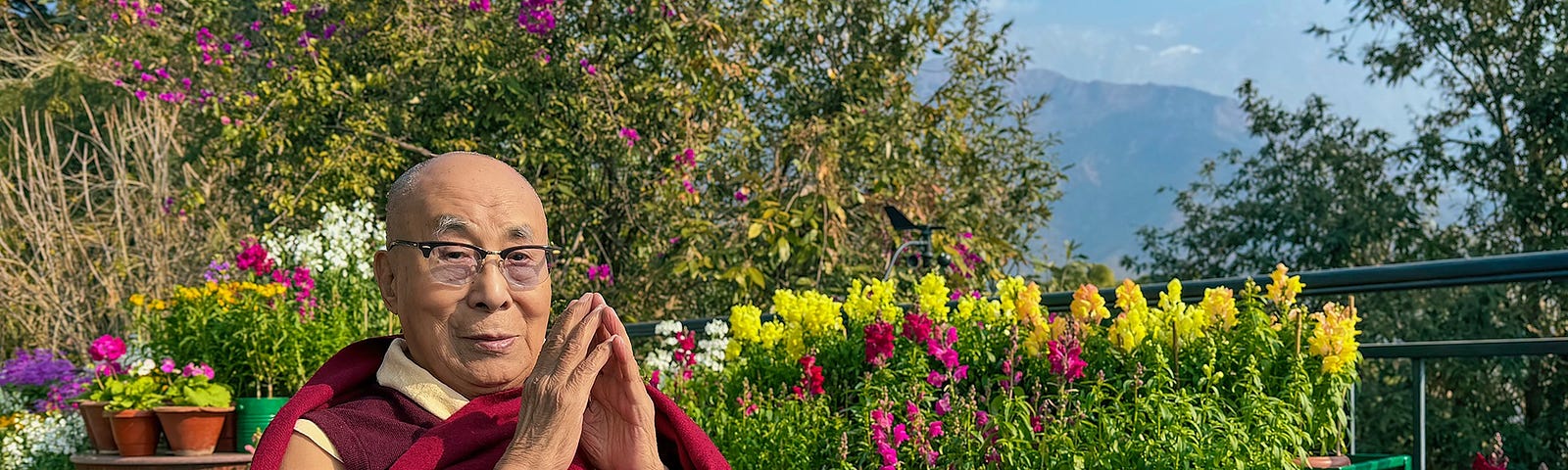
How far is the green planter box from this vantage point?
10.2 feet

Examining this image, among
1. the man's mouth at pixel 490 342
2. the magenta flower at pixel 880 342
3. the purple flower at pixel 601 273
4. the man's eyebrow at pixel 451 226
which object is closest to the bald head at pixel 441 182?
the man's eyebrow at pixel 451 226

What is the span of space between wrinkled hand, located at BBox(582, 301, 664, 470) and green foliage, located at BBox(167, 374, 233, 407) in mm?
3026

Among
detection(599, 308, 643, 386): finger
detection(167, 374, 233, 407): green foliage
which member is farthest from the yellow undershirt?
detection(167, 374, 233, 407): green foliage

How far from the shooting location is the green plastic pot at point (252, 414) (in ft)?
13.9

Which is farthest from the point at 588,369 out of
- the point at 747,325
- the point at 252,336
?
the point at 252,336

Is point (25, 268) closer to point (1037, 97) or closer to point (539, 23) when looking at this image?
point (539, 23)

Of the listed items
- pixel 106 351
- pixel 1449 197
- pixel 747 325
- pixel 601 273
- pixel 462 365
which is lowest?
pixel 106 351

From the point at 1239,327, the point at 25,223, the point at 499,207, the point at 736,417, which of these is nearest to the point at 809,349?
the point at 736,417

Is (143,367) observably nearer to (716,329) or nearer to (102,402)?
(102,402)

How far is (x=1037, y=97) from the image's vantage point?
32.8ft

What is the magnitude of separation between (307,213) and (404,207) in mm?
6826

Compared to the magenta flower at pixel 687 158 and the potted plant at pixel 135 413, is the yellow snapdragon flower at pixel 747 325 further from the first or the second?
the magenta flower at pixel 687 158

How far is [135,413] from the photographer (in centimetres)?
421

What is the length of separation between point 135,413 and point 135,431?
3.3 inches
